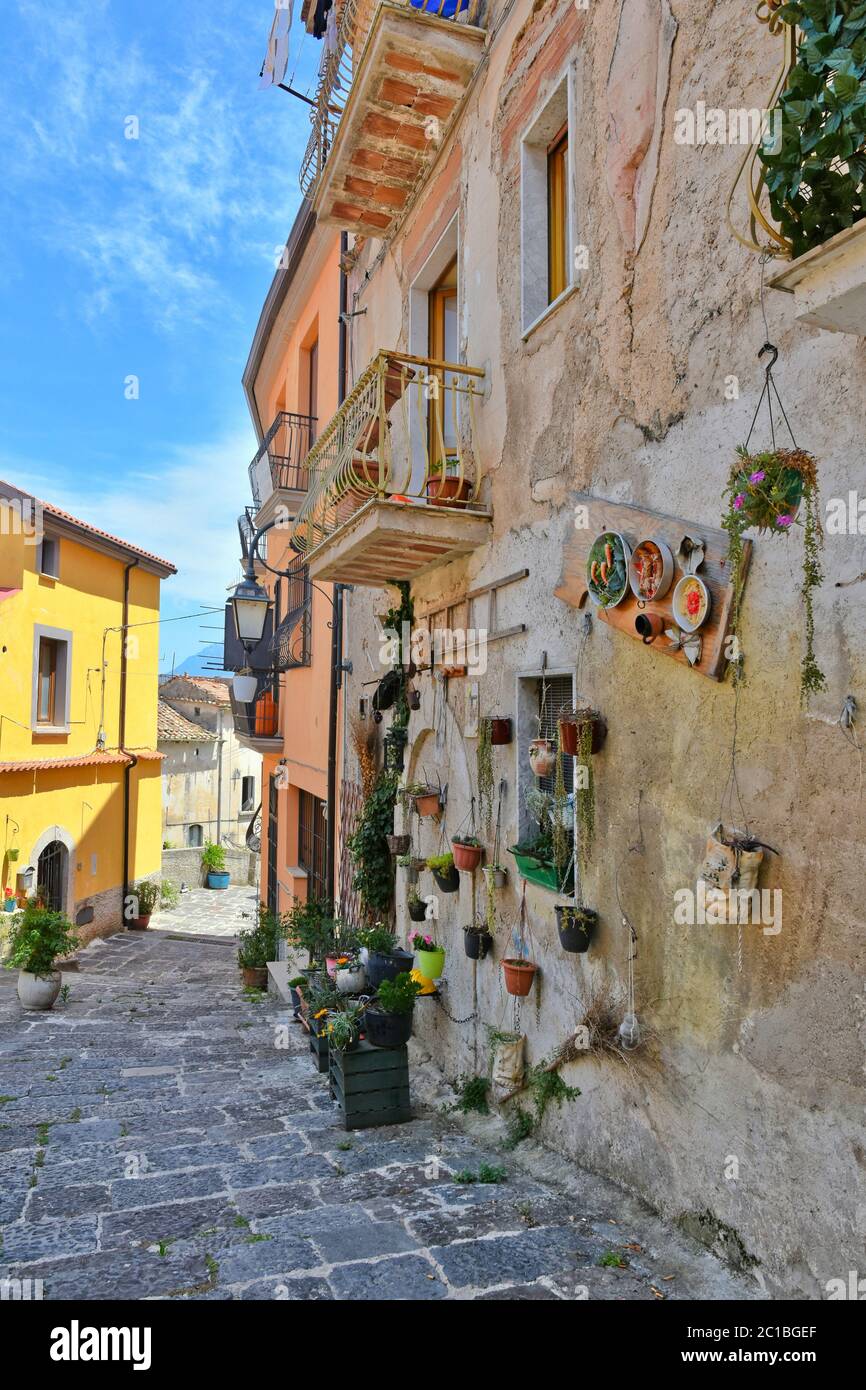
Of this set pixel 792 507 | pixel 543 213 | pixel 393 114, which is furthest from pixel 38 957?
pixel 792 507

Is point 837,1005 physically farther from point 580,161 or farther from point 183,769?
point 183,769

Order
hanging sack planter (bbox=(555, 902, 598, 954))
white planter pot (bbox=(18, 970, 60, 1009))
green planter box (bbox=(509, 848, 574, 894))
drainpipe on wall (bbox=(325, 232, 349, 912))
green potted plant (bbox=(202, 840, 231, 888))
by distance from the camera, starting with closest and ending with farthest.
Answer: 1. hanging sack planter (bbox=(555, 902, 598, 954))
2. green planter box (bbox=(509, 848, 574, 894))
3. white planter pot (bbox=(18, 970, 60, 1009))
4. drainpipe on wall (bbox=(325, 232, 349, 912))
5. green potted plant (bbox=(202, 840, 231, 888))

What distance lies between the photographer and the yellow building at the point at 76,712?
14992 mm

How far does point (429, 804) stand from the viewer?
6.78 m

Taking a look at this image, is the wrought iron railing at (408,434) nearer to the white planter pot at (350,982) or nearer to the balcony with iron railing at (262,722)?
the white planter pot at (350,982)

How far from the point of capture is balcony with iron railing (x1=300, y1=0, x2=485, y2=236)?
6.22 m

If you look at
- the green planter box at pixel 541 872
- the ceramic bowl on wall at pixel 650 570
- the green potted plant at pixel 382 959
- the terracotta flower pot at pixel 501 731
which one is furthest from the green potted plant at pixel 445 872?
the ceramic bowl on wall at pixel 650 570

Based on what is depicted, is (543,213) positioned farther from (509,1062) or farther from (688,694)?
(509,1062)

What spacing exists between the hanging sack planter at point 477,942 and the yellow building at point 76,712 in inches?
446

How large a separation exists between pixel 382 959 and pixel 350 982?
0.36 metres

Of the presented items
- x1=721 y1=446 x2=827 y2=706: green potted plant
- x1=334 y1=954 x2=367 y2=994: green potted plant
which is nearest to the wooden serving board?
x1=721 y1=446 x2=827 y2=706: green potted plant

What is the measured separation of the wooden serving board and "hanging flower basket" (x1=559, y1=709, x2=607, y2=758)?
479 millimetres

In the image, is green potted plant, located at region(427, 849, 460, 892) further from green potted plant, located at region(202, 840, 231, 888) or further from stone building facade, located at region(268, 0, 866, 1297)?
green potted plant, located at region(202, 840, 231, 888)

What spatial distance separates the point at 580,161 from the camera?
184 inches
